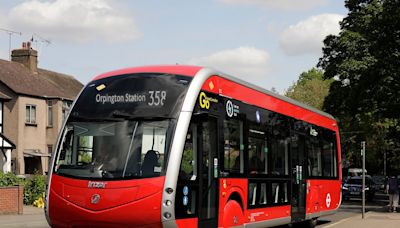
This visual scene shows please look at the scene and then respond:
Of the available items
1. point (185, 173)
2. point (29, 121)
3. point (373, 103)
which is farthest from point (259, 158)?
point (29, 121)

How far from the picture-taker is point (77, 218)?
975 cm

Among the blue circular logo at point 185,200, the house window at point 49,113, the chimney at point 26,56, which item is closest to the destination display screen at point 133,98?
the blue circular logo at point 185,200

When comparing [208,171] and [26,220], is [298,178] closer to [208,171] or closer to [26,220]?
[208,171]

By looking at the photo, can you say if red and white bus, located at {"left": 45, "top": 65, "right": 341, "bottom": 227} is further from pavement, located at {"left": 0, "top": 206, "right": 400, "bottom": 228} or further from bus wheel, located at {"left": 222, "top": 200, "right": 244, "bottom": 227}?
pavement, located at {"left": 0, "top": 206, "right": 400, "bottom": 228}

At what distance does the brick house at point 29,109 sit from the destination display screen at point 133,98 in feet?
92.8

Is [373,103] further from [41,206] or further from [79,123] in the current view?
[79,123]

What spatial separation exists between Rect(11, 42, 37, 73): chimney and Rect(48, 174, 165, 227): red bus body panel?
117 feet

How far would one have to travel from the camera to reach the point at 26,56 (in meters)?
44.0

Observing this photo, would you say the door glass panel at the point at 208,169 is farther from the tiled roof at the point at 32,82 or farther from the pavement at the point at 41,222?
the tiled roof at the point at 32,82

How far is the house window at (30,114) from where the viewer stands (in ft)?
133

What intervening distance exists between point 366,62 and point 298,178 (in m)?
20.7

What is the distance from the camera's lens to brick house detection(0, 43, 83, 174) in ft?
129

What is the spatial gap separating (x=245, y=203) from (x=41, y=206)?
14.6 metres

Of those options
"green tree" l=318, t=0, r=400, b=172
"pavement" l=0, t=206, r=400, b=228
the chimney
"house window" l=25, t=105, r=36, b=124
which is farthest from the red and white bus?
the chimney
